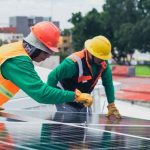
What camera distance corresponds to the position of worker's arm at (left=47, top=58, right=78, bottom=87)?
→ 7.94 m

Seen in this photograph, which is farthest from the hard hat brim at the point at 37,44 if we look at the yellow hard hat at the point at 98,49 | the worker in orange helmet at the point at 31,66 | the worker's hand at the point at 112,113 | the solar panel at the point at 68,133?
the yellow hard hat at the point at 98,49

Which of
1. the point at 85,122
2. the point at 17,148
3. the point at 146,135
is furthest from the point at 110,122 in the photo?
the point at 17,148

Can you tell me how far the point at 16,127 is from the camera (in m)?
5.48

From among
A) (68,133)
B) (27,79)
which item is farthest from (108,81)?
(27,79)

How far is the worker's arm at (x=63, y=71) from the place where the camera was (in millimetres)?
7938

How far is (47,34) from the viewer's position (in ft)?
19.0

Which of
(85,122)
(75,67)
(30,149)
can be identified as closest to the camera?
(30,149)

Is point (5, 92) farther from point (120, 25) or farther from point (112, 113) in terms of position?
point (120, 25)

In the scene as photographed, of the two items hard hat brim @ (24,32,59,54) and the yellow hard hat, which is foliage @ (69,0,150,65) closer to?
the yellow hard hat

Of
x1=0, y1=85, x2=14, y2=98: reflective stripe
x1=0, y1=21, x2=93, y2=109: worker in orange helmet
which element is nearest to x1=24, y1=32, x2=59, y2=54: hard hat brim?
x1=0, y1=21, x2=93, y2=109: worker in orange helmet

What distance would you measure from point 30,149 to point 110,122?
99.8 inches

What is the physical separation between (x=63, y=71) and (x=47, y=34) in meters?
2.21

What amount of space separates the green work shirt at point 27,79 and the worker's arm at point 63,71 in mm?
2384

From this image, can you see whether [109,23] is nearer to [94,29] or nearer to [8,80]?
[94,29]
